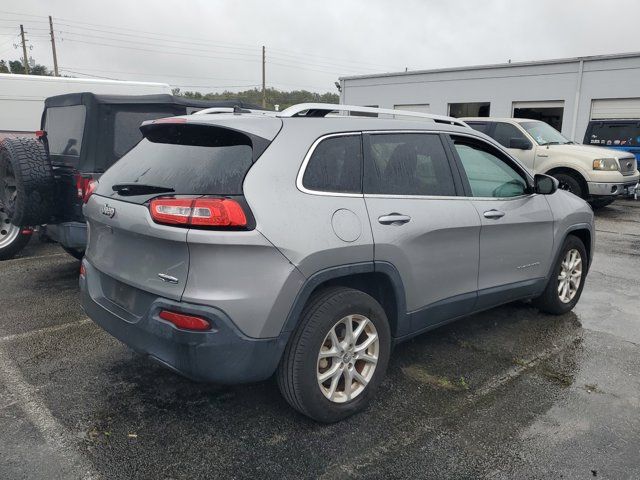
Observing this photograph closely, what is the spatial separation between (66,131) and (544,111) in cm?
1851

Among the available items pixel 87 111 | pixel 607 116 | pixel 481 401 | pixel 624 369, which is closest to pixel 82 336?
pixel 87 111

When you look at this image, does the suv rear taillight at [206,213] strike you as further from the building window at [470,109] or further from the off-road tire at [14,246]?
the building window at [470,109]

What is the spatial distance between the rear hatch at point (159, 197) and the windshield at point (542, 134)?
975cm

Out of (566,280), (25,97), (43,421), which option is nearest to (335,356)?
(43,421)

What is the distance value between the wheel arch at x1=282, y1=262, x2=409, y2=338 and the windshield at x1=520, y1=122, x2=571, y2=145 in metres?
9.11

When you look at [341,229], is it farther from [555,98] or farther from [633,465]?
[555,98]

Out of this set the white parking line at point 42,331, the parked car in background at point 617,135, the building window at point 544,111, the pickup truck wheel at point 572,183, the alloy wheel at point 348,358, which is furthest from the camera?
the building window at point 544,111

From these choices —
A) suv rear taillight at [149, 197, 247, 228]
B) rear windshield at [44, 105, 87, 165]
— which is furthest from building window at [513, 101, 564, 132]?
suv rear taillight at [149, 197, 247, 228]

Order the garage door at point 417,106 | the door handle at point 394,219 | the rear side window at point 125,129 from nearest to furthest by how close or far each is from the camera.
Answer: the door handle at point 394,219 → the rear side window at point 125,129 → the garage door at point 417,106

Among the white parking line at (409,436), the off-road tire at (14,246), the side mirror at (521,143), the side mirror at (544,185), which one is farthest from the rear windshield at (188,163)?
the side mirror at (521,143)

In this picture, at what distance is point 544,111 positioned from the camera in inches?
784

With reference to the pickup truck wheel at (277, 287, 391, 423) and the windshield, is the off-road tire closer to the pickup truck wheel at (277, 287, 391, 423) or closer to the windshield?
the pickup truck wheel at (277, 287, 391, 423)

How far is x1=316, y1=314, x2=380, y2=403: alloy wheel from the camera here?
290 cm

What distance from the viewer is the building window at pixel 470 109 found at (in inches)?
853
